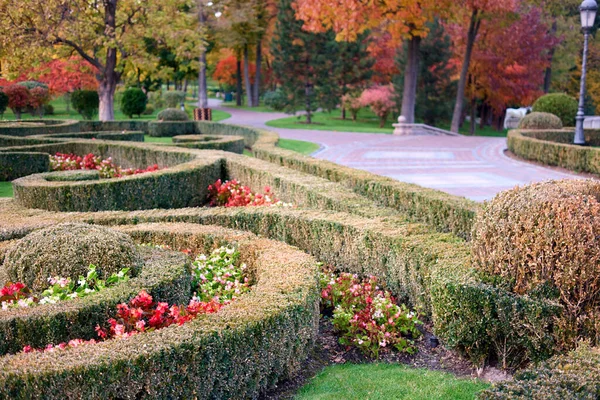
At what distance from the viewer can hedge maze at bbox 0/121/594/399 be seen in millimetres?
3518

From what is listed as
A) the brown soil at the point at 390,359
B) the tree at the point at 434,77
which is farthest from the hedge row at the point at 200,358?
the tree at the point at 434,77

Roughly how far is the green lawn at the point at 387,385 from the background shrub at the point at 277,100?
35.3m

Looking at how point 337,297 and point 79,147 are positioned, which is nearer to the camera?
point 337,297

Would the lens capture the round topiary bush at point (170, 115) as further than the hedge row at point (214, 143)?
Yes

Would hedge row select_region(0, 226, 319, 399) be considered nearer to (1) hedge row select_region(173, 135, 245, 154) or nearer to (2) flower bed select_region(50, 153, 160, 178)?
(2) flower bed select_region(50, 153, 160, 178)

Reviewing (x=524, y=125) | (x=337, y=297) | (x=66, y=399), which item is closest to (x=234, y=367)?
(x=66, y=399)

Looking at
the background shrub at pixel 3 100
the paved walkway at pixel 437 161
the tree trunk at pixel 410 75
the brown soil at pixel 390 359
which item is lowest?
the brown soil at pixel 390 359

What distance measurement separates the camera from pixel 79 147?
1617 centimetres

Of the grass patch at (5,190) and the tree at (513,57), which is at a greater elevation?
the tree at (513,57)

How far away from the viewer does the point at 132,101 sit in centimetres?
3544

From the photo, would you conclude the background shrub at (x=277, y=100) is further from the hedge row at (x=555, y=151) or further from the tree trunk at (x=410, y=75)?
the hedge row at (x=555, y=151)

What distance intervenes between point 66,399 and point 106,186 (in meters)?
6.74

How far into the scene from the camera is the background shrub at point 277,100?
131ft

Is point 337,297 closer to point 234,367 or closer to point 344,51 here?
point 234,367
